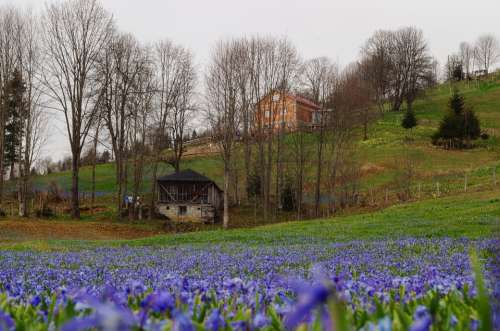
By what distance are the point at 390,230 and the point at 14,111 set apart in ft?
141

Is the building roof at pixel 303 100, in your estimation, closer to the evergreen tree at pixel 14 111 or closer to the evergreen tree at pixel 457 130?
the evergreen tree at pixel 457 130

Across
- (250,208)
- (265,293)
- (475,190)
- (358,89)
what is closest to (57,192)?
(250,208)

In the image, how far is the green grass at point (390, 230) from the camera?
2119 cm

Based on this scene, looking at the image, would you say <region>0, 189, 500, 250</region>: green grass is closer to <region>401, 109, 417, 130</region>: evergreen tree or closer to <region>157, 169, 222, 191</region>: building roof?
<region>157, 169, 222, 191</region>: building roof

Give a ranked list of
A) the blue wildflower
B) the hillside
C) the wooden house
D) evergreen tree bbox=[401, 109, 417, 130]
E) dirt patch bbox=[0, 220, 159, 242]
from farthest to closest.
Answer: evergreen tree bbox=[401, 109, 417, 130] < the hillside < the wooden house < dirt patch bbox=[0, 220, 159, 242] < the blue wildflower

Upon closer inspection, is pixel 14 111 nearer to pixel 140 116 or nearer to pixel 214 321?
pixel 140 116

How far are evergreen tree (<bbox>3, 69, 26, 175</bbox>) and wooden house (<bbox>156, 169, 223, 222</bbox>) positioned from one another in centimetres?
1397

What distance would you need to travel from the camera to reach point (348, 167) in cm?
4947

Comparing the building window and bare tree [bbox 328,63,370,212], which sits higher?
bare tree [bbox 328,63,370,212]

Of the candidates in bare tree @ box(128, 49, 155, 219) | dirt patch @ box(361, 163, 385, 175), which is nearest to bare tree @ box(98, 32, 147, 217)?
bare tree @ box(128, 49, 155, 219)

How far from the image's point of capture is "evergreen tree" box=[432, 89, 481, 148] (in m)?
72.4

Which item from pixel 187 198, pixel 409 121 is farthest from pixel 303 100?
pixel 187 198

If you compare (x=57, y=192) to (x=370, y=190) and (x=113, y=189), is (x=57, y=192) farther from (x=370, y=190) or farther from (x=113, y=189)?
(x=370, y=190)

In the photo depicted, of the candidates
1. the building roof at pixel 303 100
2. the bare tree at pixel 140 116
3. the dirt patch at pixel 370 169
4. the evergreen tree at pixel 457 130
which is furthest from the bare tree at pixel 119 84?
the evergreen tree at pixel 457 130
